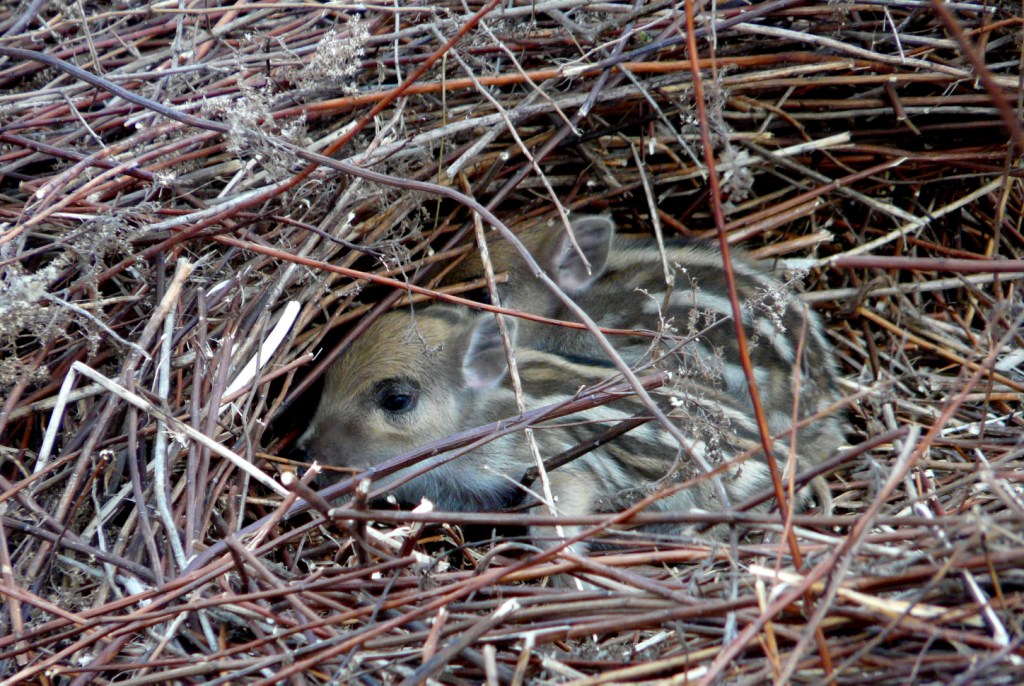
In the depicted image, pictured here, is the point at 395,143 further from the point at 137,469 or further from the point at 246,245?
the point at 137,469

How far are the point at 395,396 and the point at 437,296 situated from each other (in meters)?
0.76

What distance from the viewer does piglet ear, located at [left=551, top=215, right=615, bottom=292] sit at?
4.29 metres

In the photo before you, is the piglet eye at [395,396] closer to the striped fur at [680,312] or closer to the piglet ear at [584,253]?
the striped fur at [680,312]

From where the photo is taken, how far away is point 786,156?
4387 mm

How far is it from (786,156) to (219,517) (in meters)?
3.04

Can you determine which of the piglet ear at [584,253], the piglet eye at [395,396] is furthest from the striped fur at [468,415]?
the piglet ear at [584,253]

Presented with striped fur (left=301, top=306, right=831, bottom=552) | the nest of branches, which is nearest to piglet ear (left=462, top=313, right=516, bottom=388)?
striped fur (left=301, top=306, right=831, bottom=552)

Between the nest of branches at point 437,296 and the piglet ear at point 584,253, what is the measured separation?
25cm

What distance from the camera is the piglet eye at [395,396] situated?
4059 millimetres

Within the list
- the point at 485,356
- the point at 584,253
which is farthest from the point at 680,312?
the point at 485,356

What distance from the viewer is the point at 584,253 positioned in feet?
14.5

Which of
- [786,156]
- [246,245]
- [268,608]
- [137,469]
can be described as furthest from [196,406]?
[786,156]

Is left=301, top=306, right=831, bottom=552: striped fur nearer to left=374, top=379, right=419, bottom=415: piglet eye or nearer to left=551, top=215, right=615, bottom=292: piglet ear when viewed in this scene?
left=374, top=379, right=419, bottom=415: piglet eye

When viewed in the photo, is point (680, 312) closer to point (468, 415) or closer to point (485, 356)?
point (485, 356)
